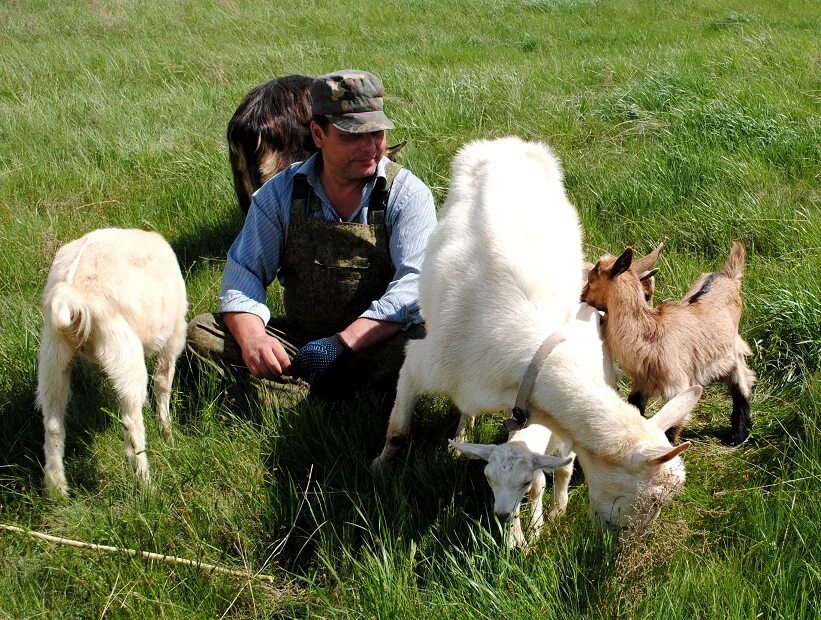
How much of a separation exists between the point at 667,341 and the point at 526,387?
1049mm

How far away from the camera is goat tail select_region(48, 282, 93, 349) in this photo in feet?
10.9

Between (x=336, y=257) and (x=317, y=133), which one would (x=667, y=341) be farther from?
(x=317, y=133)

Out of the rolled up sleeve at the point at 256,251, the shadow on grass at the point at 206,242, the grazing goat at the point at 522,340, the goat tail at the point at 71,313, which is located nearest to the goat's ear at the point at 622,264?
the grazing goat at the point at 522,340

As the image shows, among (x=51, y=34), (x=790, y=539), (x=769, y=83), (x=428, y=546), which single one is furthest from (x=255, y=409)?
(x=51, y=34)

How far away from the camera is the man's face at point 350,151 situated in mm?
4129

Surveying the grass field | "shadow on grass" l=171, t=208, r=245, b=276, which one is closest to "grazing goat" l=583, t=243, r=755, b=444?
the grass field

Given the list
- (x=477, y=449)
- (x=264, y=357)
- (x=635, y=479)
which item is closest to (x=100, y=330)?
(x=264, y=357)

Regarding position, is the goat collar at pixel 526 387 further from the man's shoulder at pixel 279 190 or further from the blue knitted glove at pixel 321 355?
the man's shoulder at pixel 279 190

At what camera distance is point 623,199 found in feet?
19.0

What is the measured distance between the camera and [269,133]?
218 inches

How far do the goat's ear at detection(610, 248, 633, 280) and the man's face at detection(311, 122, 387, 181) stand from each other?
1326 millimetres

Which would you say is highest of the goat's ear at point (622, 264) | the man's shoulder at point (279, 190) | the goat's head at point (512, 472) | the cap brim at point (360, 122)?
the cap brim at point (360, 122)

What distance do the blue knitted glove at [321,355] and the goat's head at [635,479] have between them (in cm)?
155

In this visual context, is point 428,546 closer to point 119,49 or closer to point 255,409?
point 255,409
